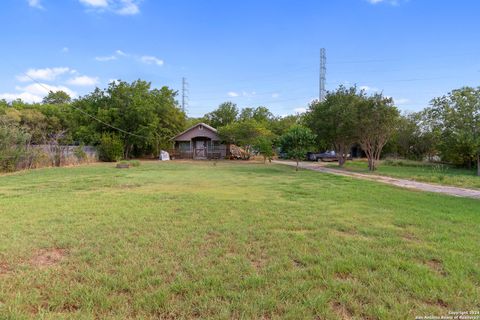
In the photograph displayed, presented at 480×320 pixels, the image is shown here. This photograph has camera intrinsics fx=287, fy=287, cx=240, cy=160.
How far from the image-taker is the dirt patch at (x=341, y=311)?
7.47ft

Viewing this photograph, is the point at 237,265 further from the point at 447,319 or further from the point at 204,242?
the point at 447,319

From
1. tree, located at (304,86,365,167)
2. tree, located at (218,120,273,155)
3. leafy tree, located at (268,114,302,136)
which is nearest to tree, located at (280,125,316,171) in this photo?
tree, located at (304,86,365,167)

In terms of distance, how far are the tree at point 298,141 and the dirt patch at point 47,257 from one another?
606 inches

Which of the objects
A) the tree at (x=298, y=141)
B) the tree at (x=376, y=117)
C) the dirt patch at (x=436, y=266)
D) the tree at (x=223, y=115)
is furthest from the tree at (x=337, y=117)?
the tree at (x=223, y=115)

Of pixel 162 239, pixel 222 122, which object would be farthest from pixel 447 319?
pixel 222 122


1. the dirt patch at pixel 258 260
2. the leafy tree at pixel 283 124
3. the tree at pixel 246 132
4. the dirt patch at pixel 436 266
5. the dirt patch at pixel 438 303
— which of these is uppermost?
the leafy tree at pixel 283 124

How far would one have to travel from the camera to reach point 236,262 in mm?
3273

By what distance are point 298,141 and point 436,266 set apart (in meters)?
14.8

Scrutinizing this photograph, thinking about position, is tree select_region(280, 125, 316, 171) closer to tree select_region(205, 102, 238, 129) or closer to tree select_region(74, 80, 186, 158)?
tree select_region(74, 80, 186, 158)

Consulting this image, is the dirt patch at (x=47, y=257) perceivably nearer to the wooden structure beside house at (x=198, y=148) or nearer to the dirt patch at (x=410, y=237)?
the dirt patch at (x=410, y=237)

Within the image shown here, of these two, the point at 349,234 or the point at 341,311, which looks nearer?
the point at 341,311

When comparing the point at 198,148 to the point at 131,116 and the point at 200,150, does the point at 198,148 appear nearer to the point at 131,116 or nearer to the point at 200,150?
the point at 200,150

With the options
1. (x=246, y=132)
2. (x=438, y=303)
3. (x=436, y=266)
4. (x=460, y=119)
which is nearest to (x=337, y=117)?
(x=460, y=119)

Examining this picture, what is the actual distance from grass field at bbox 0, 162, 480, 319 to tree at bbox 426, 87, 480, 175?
46.8 ft
